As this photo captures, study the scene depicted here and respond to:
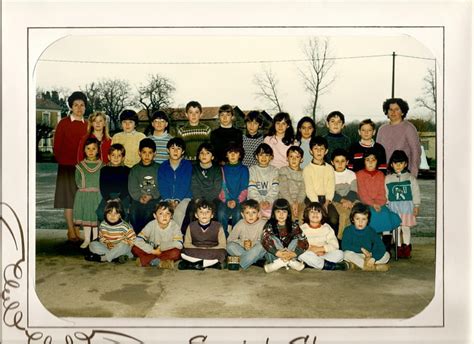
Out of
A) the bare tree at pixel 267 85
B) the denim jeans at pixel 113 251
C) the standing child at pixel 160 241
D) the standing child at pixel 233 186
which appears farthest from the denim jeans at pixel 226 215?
the bare tree at pixel 267 85

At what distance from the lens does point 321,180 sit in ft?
11.1

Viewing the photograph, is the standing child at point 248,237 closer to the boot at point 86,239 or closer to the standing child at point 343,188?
the standing child at point 343,188

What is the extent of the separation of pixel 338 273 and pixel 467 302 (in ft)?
2.46

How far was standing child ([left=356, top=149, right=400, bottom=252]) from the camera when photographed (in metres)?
3.35

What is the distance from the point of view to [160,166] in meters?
3.40

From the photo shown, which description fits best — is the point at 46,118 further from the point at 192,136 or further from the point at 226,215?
the point at 226,215

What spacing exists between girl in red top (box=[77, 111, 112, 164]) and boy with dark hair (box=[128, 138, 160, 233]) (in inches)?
8.1

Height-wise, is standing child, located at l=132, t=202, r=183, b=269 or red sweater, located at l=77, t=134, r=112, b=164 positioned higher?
red sweater, located at l=77, t=134, r=112, b=164

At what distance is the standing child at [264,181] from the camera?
132 inches

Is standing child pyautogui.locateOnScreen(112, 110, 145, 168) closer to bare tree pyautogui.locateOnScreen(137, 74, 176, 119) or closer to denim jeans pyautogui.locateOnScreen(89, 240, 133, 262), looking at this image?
bare tree pyautogui.locateOnScreen(137, 74, 176, 119)

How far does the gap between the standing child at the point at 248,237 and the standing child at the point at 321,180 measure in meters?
0.35

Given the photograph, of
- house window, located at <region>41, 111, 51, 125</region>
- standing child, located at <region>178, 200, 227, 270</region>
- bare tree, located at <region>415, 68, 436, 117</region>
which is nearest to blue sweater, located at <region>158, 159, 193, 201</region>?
standing child, located at <region>178, 200, 227, 270</region>

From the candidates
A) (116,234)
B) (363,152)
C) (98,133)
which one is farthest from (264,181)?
(98,133)

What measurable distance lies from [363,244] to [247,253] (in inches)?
27.8
